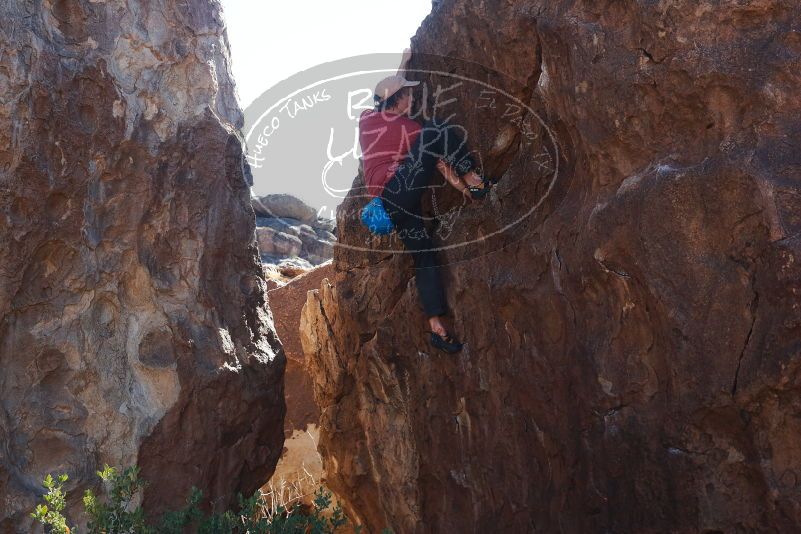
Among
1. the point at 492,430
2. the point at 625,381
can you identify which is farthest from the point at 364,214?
the point at 625,381

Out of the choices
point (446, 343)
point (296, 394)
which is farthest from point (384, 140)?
point (296, 394)

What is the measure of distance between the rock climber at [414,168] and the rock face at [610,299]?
10 cm

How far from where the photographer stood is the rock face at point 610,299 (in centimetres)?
328

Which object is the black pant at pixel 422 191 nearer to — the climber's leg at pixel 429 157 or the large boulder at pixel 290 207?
the climber's leg at pixel 429 157

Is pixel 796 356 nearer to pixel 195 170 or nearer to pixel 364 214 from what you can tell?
pixel 364 214

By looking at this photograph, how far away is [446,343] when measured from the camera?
15.2 feet

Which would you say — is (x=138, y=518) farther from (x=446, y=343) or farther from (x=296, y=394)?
(x=296, y=394)

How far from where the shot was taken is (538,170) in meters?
4.46

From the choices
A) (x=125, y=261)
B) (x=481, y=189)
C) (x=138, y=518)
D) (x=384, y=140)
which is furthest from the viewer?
(x=384, y=140)

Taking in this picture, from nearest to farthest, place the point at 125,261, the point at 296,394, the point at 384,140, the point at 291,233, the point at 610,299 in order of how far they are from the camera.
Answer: the point at 610,299
the point at 125,261
the point at 384,140
the point at 296,394
the point at 291,233

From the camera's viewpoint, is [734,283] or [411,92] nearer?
[734,283]

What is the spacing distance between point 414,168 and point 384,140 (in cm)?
23

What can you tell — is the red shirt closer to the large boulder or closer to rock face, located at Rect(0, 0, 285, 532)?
rock face, located at Rect(0, 0, 285, 532)

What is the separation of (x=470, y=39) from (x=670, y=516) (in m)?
2.60
